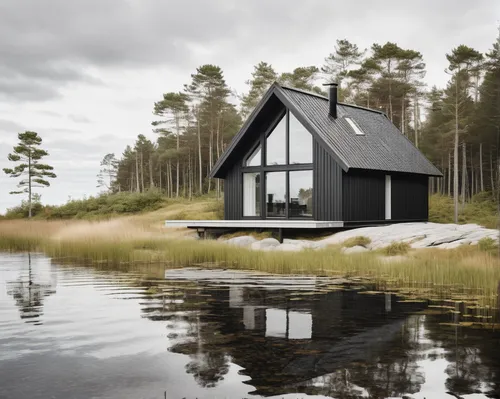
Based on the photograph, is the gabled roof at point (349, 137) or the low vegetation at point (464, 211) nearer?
the gabled roof at point (349, 137)

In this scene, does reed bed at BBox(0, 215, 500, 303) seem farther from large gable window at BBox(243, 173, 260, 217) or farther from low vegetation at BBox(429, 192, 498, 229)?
low vegetation at BBox(429, 192, 498, 229)

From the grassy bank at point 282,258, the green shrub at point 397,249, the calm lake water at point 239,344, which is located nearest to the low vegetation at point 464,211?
the green shrub at point 397,249

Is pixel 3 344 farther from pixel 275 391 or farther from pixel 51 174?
pixel 51 174

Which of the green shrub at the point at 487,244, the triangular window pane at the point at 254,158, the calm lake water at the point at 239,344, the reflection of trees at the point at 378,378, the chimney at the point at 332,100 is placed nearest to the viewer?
the reflection of trees at the point at 378,378

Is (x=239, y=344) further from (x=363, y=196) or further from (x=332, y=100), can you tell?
(x=332, y=100)

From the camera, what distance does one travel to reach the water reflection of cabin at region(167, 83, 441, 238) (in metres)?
20.0

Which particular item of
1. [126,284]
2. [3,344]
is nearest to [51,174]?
[126,284]

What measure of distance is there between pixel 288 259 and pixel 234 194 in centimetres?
1002

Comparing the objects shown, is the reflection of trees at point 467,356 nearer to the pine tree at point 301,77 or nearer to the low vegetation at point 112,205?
the low vegetation at point 112,205

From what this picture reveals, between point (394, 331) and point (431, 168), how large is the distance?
20.4 metres

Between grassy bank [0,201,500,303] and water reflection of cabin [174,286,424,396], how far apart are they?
201 centimetres

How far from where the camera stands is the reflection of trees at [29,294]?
773 centimetres

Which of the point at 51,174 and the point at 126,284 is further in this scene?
the point at 51,174

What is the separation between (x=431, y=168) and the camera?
25.6m
